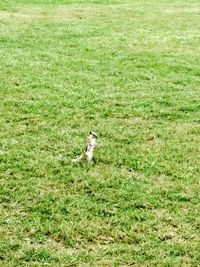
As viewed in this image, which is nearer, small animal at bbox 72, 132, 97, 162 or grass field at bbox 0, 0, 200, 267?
grass field at bbox 0, 0, 200, 267

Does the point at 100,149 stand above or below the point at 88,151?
below

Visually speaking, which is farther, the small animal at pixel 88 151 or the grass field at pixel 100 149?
the small animal at pixel 88 151

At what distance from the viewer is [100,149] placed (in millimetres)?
8227

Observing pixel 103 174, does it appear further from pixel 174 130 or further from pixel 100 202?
pixel 174 130

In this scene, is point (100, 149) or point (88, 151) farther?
point (100, 149)

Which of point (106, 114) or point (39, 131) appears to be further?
point (106, 114)

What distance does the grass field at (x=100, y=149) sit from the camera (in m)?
5.96

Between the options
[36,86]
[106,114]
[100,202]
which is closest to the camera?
[100,202]

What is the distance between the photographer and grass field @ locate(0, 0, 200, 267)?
5.96 meters

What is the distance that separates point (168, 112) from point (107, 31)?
25.4 ft

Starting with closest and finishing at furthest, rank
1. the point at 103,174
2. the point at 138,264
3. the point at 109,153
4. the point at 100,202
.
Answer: the point at 138,264, the point at 100,202, the point at 103,174, the point at 109,153

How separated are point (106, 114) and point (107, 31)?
782 cm

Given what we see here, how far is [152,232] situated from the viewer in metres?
6.16

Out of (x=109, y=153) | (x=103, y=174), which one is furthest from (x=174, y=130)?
(x=103, y=174)
